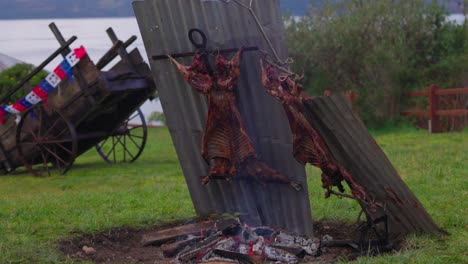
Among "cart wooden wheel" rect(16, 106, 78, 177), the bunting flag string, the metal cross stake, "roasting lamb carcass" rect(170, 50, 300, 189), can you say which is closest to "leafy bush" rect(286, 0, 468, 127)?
"cart wooden wheel" rect(16, 106, 78, 177)

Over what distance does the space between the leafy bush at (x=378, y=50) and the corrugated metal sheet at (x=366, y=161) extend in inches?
592

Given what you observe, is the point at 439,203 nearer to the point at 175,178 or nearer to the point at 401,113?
the point at 175,178

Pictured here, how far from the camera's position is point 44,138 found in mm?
13656

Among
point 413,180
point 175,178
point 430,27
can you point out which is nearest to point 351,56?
point 430,27

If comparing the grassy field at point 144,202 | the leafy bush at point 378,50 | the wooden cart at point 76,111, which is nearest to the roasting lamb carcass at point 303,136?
the grassy field at point 144,202

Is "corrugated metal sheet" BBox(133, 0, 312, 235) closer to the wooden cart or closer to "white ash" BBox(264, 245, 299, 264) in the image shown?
"white ash" BBox(264, 245, 299, 264)

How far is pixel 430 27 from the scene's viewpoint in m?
22.1

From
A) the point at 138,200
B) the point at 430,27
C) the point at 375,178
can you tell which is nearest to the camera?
the point at 375,178

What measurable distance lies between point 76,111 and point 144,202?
17.4 ft

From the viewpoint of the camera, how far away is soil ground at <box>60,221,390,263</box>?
5770 mm

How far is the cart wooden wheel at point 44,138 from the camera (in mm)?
13601

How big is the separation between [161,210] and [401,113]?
45.2 ft

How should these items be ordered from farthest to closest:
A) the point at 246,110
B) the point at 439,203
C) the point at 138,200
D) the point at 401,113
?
1. the point at 401,113
2. the point at 138,200
3. the point at 439,203
4. the point at 246,110

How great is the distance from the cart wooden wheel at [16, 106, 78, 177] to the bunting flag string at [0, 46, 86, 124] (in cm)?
18
